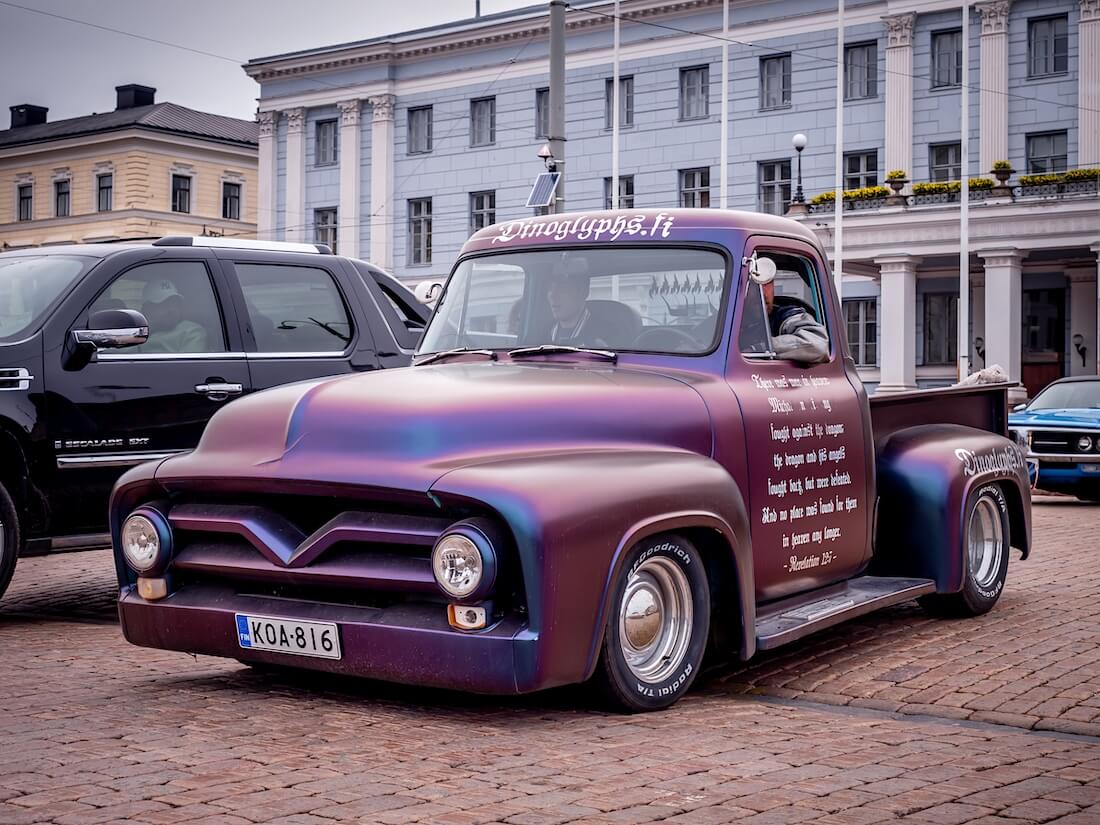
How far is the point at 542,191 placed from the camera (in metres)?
15.6

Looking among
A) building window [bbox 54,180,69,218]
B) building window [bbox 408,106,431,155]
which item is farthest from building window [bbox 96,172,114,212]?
building window [bbox 408,106,431,155]

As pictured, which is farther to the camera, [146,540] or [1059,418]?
[1059,418]

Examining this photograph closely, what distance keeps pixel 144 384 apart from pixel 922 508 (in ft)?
14.4

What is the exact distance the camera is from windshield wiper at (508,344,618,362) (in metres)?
6.65

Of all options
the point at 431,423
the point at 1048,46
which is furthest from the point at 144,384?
the point at 1048,46

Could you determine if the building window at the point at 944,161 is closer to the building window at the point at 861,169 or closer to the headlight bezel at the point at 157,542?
the building window at the point at 861,169

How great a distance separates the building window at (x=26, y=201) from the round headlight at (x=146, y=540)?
6849cm

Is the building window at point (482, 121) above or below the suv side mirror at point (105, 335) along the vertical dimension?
above

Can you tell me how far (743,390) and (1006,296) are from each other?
33957 mm

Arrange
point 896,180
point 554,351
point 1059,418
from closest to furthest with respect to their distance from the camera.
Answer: point 554,351 → point 1059,418 → point 896,180

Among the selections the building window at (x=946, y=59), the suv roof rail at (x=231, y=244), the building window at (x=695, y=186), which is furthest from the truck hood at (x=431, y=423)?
the building window at (x=695, y=186)

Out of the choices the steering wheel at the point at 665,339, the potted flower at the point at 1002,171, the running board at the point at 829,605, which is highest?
the potted flower at the point at 1002,171

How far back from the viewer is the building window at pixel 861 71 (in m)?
45.0

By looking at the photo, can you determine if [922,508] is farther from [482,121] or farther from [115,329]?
[482,121]
